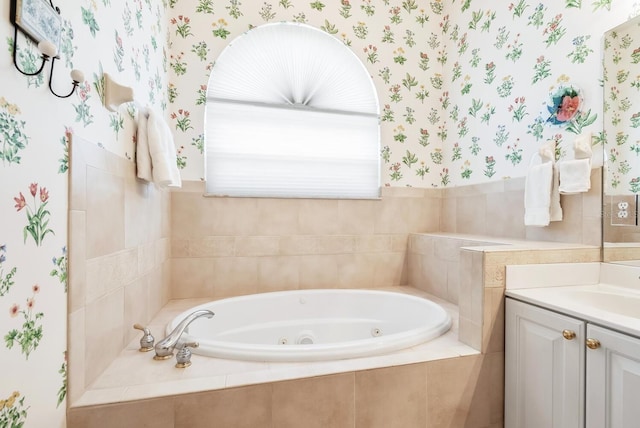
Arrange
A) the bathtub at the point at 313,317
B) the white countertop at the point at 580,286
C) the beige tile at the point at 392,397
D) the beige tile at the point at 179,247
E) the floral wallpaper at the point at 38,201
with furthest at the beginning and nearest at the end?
the beige tile at the point at 179,247 → the bathtub at the point at 313,317 → the white countertop at the point at 580,286 → the beige tile at the point at 392,397 → the floral wallpaper at the point at 38,201

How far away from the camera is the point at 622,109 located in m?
1.44

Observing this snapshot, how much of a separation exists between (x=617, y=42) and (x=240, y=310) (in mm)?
2408

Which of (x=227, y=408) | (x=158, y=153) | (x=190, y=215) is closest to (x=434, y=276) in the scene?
(x=227, y=408)

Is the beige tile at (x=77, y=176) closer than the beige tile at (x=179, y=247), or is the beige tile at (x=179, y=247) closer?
the beige tile at (x=77, y=176)

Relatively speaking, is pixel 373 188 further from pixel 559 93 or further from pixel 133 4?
pixel 133 4

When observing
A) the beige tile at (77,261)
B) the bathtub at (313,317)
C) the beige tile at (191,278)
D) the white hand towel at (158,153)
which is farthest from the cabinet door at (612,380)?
the beige tile at (191,278)

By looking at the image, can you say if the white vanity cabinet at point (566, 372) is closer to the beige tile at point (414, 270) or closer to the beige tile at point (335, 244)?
the beige tile at point (414, 270)

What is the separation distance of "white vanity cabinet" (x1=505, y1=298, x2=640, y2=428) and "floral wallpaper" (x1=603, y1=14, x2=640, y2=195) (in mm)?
799

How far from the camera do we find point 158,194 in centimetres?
183

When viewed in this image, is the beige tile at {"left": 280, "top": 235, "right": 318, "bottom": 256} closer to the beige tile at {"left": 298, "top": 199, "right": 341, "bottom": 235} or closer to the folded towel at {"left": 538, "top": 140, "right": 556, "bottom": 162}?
the beige tile at {"left": 298, "top": 199, "right": 341, "bottom": 235}

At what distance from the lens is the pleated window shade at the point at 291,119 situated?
2.22 metres

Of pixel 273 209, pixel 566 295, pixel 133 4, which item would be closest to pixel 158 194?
pixel 273 209

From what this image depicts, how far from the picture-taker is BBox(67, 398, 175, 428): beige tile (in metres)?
0.94

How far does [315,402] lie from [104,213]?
1023 millimetres
